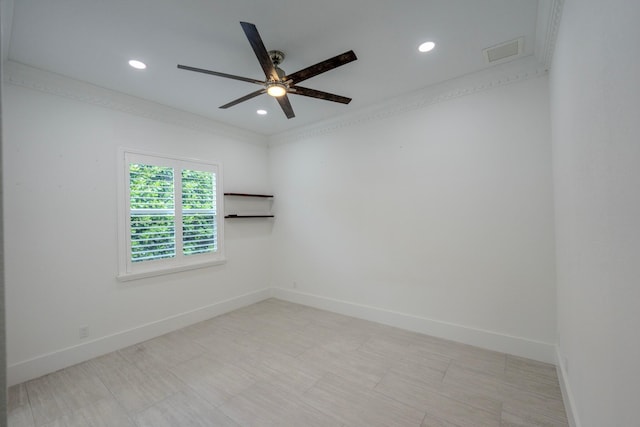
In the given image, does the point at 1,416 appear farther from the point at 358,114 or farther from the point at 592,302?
the point at 358,114

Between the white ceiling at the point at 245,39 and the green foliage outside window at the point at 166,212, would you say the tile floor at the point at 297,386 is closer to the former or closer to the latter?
the green foliage outside window at the point at 166,212

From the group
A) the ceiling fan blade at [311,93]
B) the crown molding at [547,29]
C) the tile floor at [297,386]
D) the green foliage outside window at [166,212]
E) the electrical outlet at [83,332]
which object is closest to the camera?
the crown molding at [547,29]

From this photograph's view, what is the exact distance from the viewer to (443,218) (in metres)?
3.28

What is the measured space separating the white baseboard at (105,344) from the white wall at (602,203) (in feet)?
13.3

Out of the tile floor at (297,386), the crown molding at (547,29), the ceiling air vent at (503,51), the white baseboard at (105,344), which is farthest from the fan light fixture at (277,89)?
the white baseboard at (105,344)

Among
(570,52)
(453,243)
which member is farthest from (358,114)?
(570,52)

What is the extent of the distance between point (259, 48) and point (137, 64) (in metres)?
1.57

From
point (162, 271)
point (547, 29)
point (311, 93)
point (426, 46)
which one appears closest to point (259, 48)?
point (311, 93)

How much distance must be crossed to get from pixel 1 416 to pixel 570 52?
3062 mm

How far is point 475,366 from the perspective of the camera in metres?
2.68

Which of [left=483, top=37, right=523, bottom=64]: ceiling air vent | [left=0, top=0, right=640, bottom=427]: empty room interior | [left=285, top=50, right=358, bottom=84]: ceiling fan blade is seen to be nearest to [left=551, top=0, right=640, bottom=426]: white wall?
[left=0, top=0, right=640, bottom=427]: empty room interior

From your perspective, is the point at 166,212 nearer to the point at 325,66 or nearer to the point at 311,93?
the point at 311,93

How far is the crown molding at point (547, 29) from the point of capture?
198 cm

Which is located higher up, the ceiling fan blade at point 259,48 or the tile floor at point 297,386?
the ceiling fan blade at point 259,48
